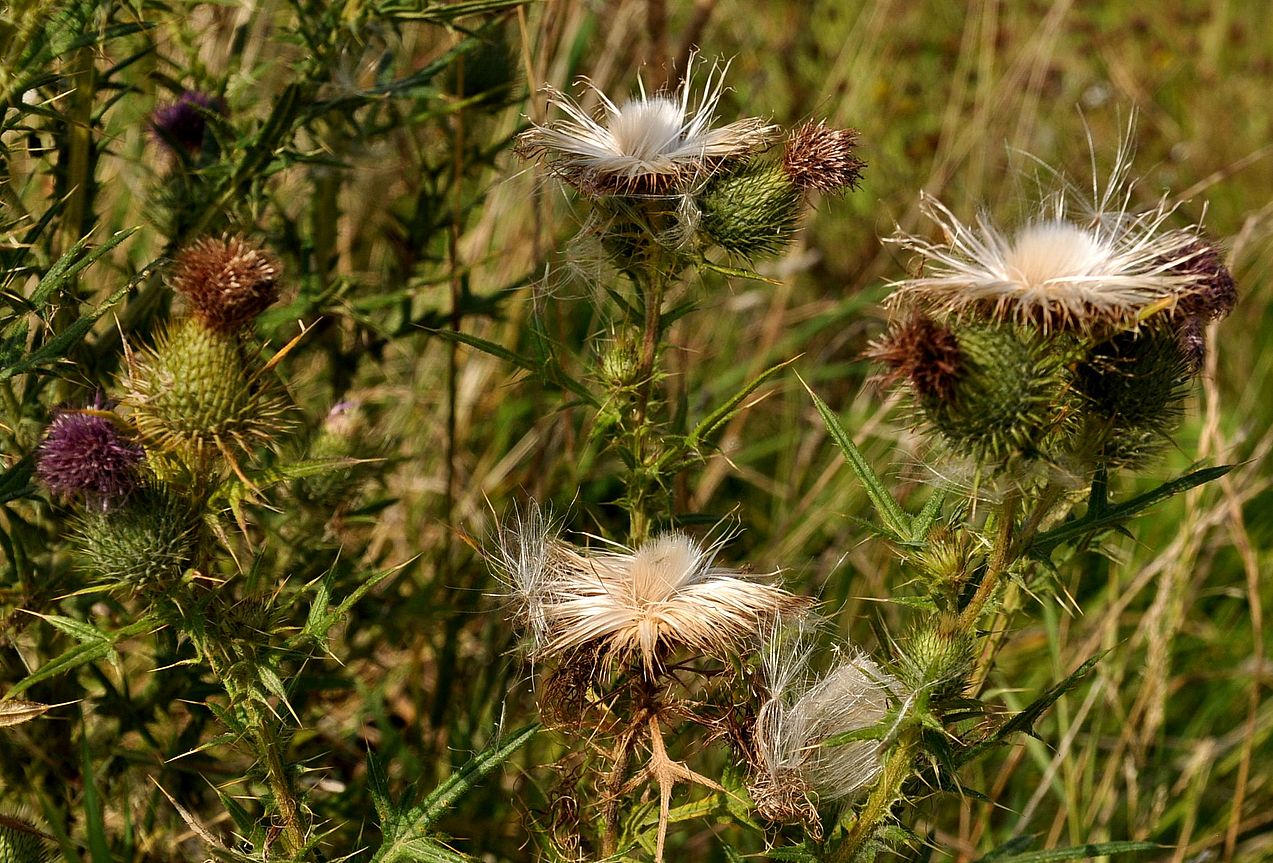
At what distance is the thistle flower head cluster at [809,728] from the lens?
1700 mm

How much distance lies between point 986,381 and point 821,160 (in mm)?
490

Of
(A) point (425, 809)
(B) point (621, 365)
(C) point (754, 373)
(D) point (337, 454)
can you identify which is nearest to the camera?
(A) point (425, 809)

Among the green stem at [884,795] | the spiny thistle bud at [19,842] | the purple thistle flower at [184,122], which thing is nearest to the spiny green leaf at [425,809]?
the green stem at [884,795]

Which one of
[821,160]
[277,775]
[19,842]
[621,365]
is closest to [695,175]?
[821,160]

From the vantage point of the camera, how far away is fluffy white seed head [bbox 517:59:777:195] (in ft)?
5.84

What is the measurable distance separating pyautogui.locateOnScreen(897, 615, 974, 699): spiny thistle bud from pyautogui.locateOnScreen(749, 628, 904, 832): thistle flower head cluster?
1.7 inches

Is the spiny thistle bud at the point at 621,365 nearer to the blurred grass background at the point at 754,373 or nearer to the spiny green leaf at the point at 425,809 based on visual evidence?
the blurred grass background at the point at 754,373

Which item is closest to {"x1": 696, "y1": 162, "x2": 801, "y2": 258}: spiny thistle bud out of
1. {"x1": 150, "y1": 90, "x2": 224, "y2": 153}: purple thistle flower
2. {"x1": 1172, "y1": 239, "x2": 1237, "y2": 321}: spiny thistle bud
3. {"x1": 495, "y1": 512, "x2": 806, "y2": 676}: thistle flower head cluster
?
{"x1": 495, "y1": 512, "x2": 806, "y2": 676}: thistle flower head cluster

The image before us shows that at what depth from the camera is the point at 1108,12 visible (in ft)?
21.6

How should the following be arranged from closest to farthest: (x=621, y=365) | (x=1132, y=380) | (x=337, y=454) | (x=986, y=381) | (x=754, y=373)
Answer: (x=986, y=381) → (x=1132, y=380) → (x=621, y=365) → (x=337, y=454) → (x=754, y=373)

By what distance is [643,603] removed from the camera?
1689mm

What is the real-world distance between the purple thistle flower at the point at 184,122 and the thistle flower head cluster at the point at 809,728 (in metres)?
1.70

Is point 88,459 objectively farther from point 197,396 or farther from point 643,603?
point 643,603

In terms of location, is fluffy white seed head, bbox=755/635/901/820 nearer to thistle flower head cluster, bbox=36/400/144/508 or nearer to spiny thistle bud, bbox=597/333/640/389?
spiny thistle bud, bbox=597/333/640/389
